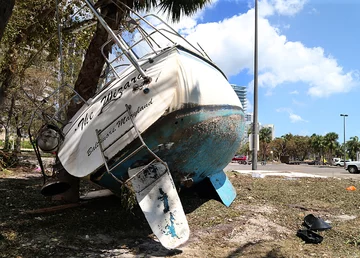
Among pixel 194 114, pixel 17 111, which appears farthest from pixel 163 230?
pixel 17 111

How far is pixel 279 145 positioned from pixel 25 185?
67397 mm

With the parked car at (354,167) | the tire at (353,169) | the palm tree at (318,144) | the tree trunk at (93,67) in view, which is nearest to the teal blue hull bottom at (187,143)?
the tree trunk at (93,67)

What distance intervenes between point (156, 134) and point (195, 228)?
181cm

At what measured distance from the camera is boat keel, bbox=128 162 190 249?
4.13 meters

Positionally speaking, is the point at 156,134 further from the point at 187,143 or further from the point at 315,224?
the point at 315,224

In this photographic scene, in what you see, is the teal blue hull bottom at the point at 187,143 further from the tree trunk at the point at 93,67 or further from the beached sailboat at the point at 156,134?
the tree trunk at the point at 93,67

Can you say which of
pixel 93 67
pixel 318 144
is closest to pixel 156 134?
pixel 93 67

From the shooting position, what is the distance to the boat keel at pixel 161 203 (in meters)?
4.13

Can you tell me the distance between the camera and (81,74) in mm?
8047

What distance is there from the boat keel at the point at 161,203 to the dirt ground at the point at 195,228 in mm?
363

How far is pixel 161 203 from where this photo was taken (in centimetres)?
434

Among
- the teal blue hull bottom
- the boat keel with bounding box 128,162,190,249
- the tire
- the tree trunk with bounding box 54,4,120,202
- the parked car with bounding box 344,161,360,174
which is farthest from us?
the tire

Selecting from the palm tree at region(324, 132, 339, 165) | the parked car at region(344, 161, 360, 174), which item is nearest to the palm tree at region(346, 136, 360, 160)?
the palm tree at region(324, 132, 339, 165)

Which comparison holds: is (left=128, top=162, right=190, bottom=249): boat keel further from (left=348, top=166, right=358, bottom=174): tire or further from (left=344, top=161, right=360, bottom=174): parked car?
(left=348, top=166, right=358, bottom=174): tire
